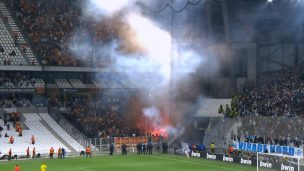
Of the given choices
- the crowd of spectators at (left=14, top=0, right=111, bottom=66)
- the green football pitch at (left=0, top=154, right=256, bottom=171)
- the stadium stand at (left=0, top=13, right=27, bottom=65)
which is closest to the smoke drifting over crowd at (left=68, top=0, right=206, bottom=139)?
the crowd of spectators at (left=14, top=0, right=111, bottom=66)

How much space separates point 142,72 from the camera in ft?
182

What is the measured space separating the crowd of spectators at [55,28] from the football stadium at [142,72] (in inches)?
4.1

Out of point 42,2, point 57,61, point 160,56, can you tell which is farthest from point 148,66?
point 42,2

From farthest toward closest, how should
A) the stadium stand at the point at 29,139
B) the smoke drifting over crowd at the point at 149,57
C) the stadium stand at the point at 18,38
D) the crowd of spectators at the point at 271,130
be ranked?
the stadium stand at the point at 18,38
the smoke drifting over crowd at the point at 149,57
the stadium stand at the point at 29,139
the crowd of spectators at the point at 271,130

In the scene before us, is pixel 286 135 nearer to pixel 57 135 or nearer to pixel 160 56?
pixel 160 56

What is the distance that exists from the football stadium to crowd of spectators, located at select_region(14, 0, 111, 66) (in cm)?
10

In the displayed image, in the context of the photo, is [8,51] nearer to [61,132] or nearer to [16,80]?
[16,80]

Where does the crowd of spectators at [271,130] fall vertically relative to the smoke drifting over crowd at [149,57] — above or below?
below

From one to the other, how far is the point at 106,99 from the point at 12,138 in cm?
1233

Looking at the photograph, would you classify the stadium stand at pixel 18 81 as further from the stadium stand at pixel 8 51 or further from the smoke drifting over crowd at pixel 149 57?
the smoke drifting over crowd at pixel 149 57

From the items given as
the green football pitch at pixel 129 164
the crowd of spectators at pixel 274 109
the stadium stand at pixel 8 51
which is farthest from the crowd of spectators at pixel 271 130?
the stadium stand at pixel 8 51

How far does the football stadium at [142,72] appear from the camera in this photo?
50.7 meters

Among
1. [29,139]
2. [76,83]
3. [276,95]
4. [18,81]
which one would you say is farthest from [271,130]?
[18,81]

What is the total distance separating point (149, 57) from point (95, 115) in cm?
767
